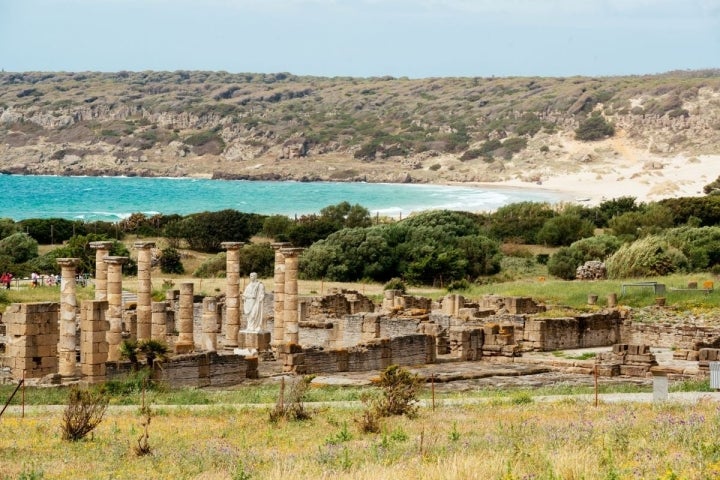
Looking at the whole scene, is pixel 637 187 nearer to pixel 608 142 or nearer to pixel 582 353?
pixel 608 142

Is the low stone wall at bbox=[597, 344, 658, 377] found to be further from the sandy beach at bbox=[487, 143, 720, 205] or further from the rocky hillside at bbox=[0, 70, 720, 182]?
the rocky hillside at bbox=[0, 70, 720, 182]

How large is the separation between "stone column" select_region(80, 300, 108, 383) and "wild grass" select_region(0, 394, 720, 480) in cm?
474

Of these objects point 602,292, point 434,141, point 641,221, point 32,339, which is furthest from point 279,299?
point 434,141

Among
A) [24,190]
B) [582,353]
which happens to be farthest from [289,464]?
[24,190]

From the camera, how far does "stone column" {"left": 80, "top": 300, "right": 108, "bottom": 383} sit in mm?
26188

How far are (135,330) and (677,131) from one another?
111164 mm

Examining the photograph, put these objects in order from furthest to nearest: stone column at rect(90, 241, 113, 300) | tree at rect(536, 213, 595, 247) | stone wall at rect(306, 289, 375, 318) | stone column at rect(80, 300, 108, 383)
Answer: tree at rect(536, 213, 595, 247) → stone wall at rect(306, 289, 375, 318) → stone column at rect(90, 241, 113, 300) → stone column at rect(80, 300, 108, 383)

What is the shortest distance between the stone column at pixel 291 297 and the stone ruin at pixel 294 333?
3 centimetres

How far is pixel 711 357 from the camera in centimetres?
2975

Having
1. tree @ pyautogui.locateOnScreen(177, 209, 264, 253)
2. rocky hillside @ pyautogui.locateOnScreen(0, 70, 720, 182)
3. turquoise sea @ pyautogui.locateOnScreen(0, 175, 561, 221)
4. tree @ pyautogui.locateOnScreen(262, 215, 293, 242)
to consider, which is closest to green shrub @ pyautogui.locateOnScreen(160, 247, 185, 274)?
tree @ pyautogui.locateOnScreen(177, 209, 264, 253)

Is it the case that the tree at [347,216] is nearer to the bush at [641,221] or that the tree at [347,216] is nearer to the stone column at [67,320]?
the bush at [641,221]

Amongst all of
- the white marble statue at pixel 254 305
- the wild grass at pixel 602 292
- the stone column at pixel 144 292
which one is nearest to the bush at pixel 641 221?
the wild grass at pixel 602 292

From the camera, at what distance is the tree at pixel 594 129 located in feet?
477

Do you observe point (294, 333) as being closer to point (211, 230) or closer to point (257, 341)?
point (257, 341)
